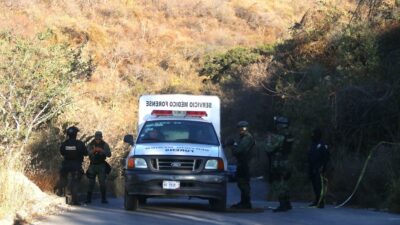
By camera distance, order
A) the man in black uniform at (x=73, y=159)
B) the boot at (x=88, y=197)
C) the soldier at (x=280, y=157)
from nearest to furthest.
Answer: the soldier at (x=280, y=157)
the man in black uniform at (x=73, y=159)
the boot at (x=88, y=197)

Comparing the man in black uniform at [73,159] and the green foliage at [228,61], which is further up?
the green foliage at [228,61]

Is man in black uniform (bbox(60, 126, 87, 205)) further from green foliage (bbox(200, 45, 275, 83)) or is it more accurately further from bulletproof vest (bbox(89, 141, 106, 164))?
green foliage (bbox(200, 45, 275, 83))

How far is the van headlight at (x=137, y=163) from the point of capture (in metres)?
14.2

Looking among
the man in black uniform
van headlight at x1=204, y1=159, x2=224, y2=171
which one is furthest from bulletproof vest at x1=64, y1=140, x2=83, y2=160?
van headlight at x1=204, y1=159, x2=224, y2=171

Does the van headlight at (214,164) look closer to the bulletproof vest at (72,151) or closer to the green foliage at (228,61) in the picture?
the bulletproof vest at (72,151)

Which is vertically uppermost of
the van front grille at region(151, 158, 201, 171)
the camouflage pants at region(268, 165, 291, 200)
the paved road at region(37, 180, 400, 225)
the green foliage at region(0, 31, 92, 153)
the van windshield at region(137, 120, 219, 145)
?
the green foliage at region(0, 31, 92, 153)

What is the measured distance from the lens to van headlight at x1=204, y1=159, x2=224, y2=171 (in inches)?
559

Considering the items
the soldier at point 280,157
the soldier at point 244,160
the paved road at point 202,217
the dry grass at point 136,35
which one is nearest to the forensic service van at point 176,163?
the paved road at point 202,217

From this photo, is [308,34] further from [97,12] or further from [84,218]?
[97,12]

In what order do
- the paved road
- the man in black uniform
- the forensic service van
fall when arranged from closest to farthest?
the paved road → the forensic service van → the man in black uniform

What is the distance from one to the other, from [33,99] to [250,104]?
21648mm

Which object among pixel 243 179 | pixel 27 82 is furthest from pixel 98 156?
pixel 243 179

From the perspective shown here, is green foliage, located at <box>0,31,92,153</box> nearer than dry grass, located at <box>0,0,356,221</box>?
Yes

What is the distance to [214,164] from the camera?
46.8 feet
